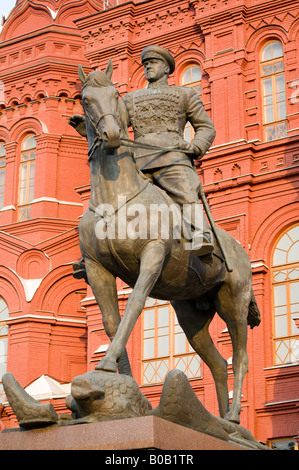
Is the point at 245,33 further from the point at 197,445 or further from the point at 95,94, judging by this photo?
the point at 197,445

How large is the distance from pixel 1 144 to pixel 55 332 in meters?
8.23

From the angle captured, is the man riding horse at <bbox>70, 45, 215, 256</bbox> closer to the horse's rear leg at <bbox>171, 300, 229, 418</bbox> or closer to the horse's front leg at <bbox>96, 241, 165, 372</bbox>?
the horse's front leg at <bbox>96, 241, 165, 372</bbox>

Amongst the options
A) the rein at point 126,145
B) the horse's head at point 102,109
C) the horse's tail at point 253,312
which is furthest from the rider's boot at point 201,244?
the horse's tail at point 253,312

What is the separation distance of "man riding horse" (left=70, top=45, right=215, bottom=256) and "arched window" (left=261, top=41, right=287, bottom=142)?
15.6 m

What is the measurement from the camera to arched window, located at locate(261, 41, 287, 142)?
24.0 m

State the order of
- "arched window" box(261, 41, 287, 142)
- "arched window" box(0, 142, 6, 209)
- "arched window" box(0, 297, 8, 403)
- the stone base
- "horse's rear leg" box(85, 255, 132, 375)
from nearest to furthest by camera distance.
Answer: the stone base < "horse's rear leg" box(85, 255, 132, 375) < "arched window" box(261, 41, 287, 142) < "arched window" box(0, 297, 8, 403) < "arched window" box(0, 142, 6, 209)

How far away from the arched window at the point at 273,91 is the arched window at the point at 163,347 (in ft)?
19.1

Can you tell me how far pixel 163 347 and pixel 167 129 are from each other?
49.2 ft

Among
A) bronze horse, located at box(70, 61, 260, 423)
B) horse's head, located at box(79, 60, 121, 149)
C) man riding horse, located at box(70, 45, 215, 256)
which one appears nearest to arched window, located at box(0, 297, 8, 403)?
bronze horse, located at box(70, 61, 260, 423)

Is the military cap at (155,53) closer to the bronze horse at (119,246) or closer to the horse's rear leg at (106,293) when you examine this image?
the bronze horse at (119,246)

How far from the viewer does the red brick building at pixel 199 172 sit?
2167cm

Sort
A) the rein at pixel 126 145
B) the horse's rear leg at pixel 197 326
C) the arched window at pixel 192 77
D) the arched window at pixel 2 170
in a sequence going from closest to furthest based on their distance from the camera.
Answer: the rein at pixel 126 145 < the horse's rear leg at pixel 197 326 < the arched window at pixel 192 77 < the arched window at pixel 2 170

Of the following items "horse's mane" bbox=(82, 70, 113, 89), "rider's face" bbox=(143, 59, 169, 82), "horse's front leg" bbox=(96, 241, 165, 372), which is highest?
"rider's face" bbox=(143, 59, 169, 82)

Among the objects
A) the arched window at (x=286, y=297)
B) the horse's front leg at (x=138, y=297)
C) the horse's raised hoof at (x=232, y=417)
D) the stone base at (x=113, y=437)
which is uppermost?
the arched window at (x=286, y=297)
